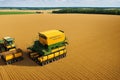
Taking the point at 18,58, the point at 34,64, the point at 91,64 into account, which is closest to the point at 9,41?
the point at 18,58

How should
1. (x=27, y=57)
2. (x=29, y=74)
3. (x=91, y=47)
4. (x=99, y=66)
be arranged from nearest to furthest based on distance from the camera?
1. (x=29, y=74)
2. (x=99, y=66)
3. (x=27, y=57)
4. (x=91, y=47)

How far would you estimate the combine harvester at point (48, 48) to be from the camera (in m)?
12.4

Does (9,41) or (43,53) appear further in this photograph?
(9,41)

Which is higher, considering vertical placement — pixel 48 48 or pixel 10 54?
pixel 48 48

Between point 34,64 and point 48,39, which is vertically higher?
point 48,39

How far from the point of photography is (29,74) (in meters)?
11.0

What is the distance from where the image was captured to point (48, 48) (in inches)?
495

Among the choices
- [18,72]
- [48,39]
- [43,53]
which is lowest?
[18,72]

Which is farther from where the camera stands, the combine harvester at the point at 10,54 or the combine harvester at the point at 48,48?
the combine harvester at the point at 10,54

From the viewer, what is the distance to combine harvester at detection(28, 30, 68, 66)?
12.4m

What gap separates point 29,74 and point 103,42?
37.6 ft

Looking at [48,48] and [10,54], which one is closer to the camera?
[48,48]

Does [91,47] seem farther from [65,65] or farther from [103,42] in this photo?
[65,65]

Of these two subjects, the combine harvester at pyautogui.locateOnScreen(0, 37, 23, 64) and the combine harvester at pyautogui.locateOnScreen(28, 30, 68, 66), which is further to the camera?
the combine harvester at pyautogui.locateOnScreen(0, 37, 23, 64)
